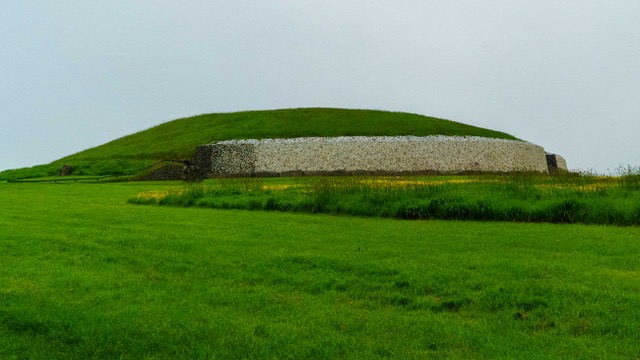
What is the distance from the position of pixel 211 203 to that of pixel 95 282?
979cm

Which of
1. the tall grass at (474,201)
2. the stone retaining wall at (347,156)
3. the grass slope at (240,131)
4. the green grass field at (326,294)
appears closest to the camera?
the green grass field at (326,294)

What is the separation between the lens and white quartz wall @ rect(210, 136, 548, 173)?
3762 cm

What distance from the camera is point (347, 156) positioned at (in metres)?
37.9

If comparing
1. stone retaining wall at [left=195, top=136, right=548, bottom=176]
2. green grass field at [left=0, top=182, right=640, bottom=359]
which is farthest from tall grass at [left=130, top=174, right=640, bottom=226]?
stone retaining wall at [left=195, top=136, right=548, bottom=176]

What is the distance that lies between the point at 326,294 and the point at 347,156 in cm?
3201

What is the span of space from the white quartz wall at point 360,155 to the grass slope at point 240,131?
3.94m

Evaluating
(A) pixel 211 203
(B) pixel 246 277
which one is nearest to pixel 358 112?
(A) pixel 211 203

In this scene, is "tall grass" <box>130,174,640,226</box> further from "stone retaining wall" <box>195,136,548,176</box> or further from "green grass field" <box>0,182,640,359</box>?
"stone retaining wall" <box>195,136,548,176</box>

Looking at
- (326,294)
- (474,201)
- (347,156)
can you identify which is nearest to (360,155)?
(347,156)

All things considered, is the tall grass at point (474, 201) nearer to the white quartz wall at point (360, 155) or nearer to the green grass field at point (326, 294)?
the green grass field at point (326, 294)

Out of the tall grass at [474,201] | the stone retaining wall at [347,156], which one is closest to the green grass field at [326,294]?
the tall grass at [474,201]

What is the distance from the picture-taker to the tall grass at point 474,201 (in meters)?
11.6

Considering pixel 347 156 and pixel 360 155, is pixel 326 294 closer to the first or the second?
pixel 347 156

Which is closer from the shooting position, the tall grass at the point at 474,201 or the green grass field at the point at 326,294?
the green grass field at the point at 326,294
